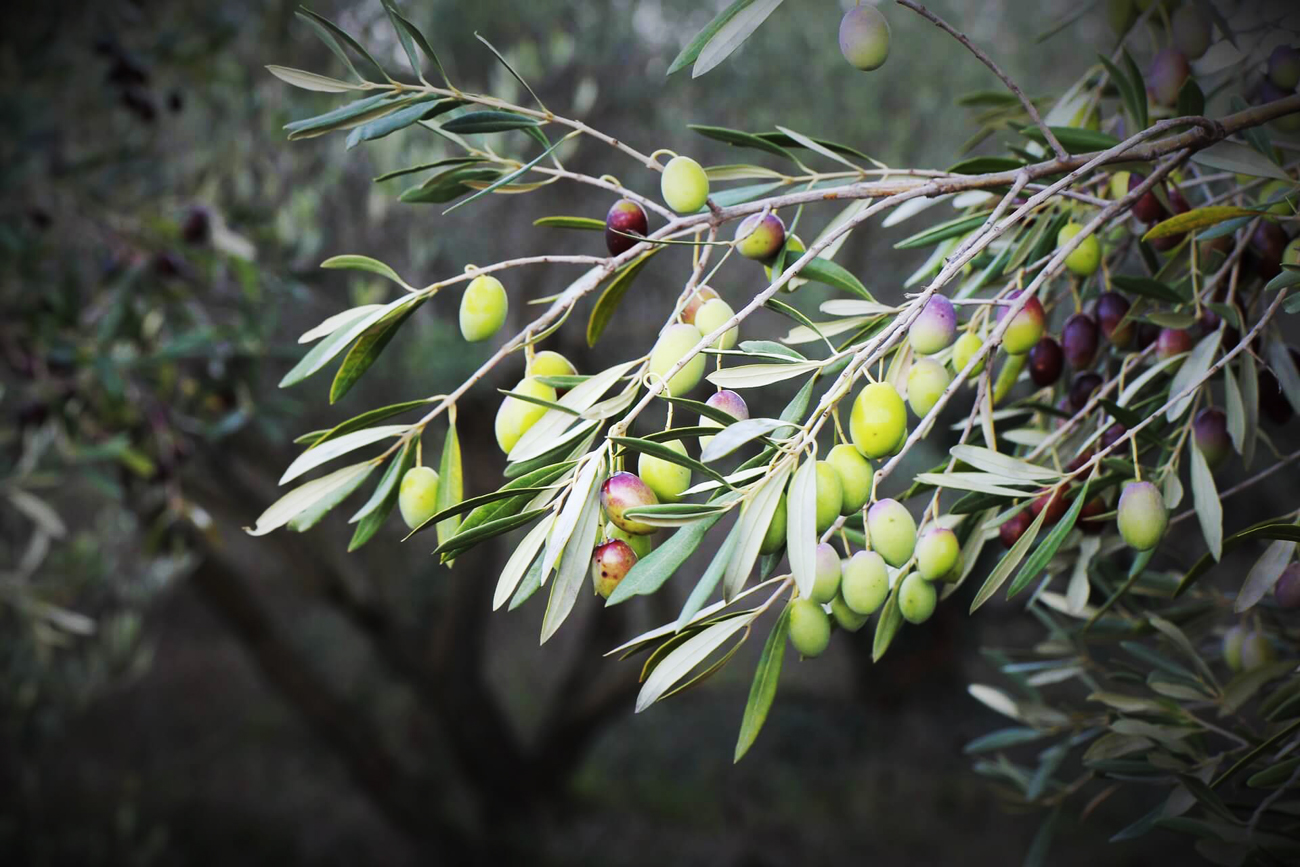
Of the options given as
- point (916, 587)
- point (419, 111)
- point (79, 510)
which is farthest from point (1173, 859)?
point (79, 510)

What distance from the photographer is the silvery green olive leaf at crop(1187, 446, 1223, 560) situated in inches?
25.1

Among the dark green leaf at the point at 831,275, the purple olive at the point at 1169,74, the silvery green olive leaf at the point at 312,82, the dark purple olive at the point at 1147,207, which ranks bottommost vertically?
the dark green leaf at the point at 831,275

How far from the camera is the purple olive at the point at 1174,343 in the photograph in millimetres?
805

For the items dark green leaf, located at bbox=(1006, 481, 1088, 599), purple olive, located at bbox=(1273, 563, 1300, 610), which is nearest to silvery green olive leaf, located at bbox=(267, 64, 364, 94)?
dark green leaf, located at bbox=(1006, 481, 1088, 599)

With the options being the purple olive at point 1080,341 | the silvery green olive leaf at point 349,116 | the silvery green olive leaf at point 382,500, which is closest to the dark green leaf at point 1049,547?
the purple olive at point 1080,341

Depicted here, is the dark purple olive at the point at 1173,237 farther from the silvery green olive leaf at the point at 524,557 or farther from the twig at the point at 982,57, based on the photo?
→ the silvery green olive leaf at the point at 524,557

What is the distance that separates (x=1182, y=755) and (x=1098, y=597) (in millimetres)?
362

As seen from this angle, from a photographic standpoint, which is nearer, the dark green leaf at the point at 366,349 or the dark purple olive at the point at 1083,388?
the dark green leaf at the point at 366,349

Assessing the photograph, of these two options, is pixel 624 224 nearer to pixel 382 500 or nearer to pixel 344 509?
pixel 382 500

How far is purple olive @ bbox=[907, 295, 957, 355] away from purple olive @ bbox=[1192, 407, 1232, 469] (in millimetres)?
351

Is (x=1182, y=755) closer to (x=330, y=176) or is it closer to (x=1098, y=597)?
(x=1098, y=597)

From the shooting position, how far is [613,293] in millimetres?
711

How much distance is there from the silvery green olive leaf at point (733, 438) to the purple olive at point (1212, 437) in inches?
19.2

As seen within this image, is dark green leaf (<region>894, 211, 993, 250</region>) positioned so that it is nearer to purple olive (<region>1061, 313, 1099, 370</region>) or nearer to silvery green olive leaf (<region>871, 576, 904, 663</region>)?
purple olive (<region>1061, 313, 1099, 370</region>)
